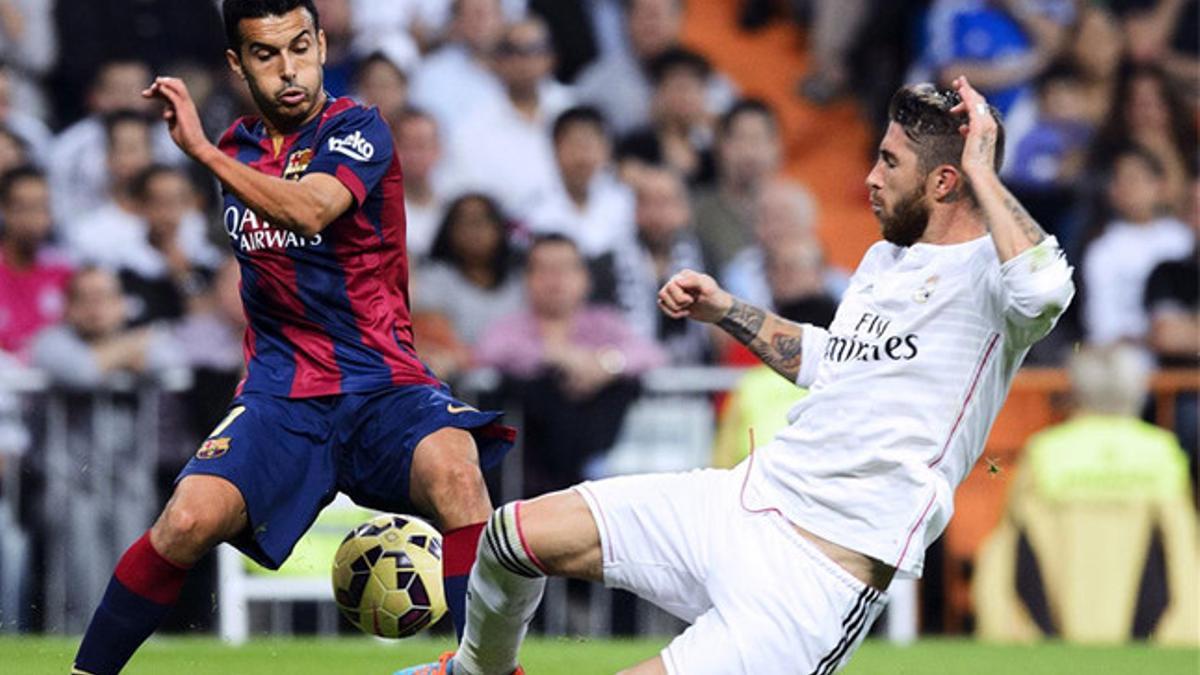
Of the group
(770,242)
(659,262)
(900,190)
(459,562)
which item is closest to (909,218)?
(900,190)

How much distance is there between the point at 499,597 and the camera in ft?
20.4

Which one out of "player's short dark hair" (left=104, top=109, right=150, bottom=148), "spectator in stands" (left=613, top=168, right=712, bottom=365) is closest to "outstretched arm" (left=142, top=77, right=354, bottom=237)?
"spectator in stands" (left=613, top=168, right=712, bottom=365)

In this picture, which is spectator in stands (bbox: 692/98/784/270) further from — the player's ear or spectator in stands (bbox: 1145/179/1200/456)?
the player's ear

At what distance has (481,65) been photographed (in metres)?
13.9

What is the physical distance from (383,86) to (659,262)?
1.92 meters

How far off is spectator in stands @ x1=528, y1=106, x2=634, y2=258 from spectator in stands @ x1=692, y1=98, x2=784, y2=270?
50 centimetres

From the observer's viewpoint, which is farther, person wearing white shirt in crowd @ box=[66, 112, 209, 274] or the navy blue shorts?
person wearing white shirt in crowd @ box=[66, 112, 209, 274]

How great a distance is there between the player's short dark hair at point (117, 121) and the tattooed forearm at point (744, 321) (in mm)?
7406

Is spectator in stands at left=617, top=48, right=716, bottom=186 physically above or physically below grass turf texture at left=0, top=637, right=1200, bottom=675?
above

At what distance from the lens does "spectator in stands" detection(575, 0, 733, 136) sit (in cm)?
1420

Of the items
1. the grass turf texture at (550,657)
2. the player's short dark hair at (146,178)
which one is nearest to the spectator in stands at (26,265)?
the player's short dark hair at (146,178)

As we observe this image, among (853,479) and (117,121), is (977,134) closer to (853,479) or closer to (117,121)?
(853,479)

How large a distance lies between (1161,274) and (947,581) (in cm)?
241

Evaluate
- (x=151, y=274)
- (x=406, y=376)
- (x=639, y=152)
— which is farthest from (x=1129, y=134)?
(x=406, y=376)
